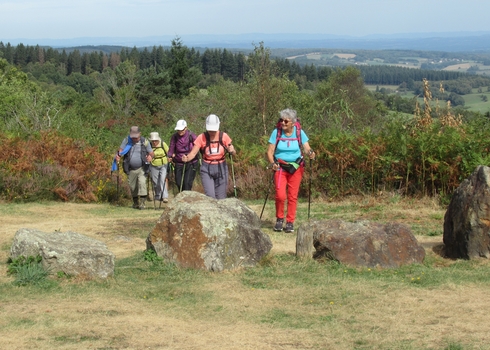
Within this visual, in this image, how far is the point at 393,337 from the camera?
6137mm

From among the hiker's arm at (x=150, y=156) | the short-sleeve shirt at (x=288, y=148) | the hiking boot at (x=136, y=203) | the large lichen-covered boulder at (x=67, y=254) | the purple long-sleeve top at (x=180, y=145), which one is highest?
the short-sleeve shirt at (x=288, y=148)

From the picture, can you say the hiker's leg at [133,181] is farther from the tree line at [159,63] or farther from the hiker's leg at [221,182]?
the tree line at [159,63]

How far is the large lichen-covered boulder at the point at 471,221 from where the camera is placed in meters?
9.08

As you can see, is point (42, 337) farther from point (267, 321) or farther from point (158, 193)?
point (158, 193)

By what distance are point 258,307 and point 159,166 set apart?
26.8 feet

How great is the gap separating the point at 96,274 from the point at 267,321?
2.47m

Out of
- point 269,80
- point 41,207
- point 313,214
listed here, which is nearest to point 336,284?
point 313,214

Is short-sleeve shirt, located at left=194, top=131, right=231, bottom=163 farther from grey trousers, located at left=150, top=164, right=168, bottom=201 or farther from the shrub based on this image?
grey trousers, located at left=150, top=164, right=168, bottom=201

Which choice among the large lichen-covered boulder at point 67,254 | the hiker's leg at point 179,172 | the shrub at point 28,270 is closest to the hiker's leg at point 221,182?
the hiker's leg at point 179,172

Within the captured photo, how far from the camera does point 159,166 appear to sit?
14891mm

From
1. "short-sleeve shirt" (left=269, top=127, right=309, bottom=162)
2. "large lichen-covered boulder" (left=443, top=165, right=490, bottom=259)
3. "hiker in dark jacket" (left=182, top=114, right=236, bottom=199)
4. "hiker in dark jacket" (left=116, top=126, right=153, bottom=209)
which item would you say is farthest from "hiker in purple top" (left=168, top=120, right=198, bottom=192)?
"large lichen-covered boulder" (left=443, top=165, right=490, bottom=259)

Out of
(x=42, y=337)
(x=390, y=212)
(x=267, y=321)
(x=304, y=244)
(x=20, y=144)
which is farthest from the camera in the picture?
(x=20, y=144)

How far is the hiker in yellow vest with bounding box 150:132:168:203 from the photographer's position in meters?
14.8

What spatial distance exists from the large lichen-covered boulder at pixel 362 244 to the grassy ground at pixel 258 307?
0.60 feet
